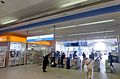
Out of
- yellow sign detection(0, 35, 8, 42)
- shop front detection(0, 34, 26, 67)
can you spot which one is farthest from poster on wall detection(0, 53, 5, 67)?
yellow sign detection(0, 35, 8, 42)

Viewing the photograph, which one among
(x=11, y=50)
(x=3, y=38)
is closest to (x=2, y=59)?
(x=11, y=50)

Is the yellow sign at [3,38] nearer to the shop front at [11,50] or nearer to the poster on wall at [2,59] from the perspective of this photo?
the shop front at [11,50]

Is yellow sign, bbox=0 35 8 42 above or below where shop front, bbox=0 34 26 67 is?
above

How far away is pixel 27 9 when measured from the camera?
5.83 m

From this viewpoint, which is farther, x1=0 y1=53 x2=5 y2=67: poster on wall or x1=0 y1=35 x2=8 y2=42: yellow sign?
x1=0 y1=35 x2=8 y2=42: yellow sign

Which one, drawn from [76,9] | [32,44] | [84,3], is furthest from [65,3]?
[32,44]

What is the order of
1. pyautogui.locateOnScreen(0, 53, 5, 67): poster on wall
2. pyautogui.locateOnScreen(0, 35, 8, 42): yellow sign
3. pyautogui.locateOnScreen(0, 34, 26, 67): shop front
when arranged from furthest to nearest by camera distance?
1. pyautogui.locateOnScreen(0, 35, 8, 42): yellow sign
2. pyautogui.locateOnScreen(0, 34, 26, 67): shop front
3. pyautogui.locateOnScreen(0, 53, 5, 67): poster on wall

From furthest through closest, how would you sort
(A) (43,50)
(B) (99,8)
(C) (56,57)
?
(A) (43,50)
(C) (56,57)
(B) (99,8)

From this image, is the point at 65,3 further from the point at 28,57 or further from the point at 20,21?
the point at 28,57

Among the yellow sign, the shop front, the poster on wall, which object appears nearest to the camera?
the poster on wall

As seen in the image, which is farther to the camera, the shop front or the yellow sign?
the yellow sign

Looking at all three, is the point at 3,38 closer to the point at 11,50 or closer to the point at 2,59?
the point at 11,50

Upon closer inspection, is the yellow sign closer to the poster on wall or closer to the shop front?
the shop front

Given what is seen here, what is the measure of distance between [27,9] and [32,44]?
838cm
